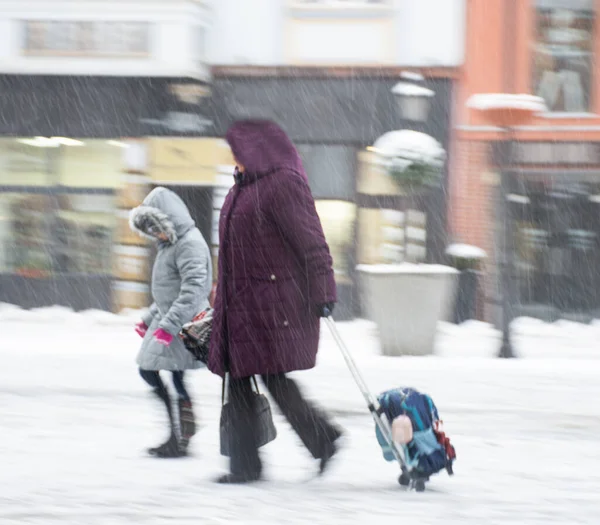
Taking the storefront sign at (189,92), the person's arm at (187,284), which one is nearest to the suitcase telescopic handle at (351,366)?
the person's arm at (187,284)

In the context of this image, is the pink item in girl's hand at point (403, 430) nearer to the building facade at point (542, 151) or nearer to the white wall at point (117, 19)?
the building facade at point (542, 151)

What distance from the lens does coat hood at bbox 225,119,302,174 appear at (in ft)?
20.5

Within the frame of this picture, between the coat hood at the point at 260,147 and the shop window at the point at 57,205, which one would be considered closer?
the coat hood at the point at 260,147

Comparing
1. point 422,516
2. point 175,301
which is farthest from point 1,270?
point 422,516

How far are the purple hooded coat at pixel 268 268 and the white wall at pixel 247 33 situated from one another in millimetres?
12146

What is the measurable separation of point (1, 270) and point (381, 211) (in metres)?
5.35

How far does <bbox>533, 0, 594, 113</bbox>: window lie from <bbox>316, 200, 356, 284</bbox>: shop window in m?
3.02

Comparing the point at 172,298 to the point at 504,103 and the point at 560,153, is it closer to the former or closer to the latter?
the point at 504,103

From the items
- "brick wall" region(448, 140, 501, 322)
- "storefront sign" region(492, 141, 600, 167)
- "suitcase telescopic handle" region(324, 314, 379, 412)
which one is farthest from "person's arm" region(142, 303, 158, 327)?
"storefront sign" region(492, 141, 600, 167)

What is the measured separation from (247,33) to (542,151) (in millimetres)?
4286

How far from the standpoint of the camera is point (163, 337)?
23.0 feet

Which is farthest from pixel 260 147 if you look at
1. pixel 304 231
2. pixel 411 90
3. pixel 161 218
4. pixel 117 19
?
pixel 117 19

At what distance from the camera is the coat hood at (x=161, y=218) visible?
23.6ft

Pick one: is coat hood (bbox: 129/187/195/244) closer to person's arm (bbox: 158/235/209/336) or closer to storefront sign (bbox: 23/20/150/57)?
person's arm (bbox: 158/235/209/336)
